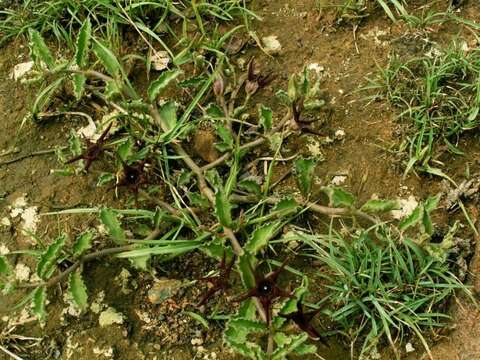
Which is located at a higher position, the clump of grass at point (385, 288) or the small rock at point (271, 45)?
the small rock at point (271, 45)

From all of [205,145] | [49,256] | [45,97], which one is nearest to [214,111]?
[205,145]

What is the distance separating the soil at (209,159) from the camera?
2150 millimetres

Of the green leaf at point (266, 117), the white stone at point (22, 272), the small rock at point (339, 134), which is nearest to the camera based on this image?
the white stone at point (22, 272)

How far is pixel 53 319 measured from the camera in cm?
220

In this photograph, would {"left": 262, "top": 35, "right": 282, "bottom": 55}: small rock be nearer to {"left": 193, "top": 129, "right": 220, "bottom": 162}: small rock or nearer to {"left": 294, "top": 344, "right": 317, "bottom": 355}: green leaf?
{"left": 193, "top": 129, "right": 220, "bottom": 162}: small rock

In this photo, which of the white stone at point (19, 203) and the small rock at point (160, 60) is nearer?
the white stone at point (19, 203)

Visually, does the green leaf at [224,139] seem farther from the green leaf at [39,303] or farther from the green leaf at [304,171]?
the green leaf at [39,303]

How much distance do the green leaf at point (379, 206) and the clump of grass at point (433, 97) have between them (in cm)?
26

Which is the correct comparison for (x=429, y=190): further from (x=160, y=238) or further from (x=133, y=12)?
(x=133, y=12)

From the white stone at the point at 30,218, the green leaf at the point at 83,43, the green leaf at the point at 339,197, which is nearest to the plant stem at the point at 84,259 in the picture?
the white stone at the point at 30,218

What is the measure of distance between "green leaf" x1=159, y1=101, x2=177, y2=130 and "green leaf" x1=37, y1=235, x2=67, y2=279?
597 mm

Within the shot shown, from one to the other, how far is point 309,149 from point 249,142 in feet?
0.74

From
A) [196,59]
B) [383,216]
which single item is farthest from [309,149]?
[196,59]

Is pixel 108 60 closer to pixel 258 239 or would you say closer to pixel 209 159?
pixel 209 159
